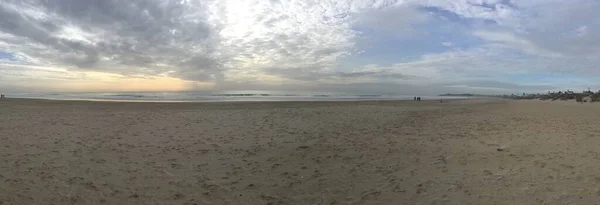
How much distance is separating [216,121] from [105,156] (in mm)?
7990

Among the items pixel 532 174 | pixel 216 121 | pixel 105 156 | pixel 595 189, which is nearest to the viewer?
pixel 595 189

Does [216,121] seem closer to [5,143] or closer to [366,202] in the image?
[5,143]

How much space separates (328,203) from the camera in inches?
237

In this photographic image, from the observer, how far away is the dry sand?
6117mm

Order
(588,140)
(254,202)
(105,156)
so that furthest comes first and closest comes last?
(588,140) → (105,156) → (254,202)

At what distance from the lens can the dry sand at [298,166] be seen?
20.1 feet

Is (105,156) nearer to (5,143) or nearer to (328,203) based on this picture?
(5,143)

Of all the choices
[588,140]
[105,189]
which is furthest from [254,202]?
[588,140]

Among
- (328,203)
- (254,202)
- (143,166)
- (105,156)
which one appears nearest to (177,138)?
(105,156)

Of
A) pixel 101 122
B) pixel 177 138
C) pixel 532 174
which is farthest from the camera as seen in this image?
pixel 101 122

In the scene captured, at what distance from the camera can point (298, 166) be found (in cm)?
850

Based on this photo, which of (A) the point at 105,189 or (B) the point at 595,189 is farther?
(A) the point at 105,189

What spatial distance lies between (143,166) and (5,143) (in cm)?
553

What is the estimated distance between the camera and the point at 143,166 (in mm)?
8203
